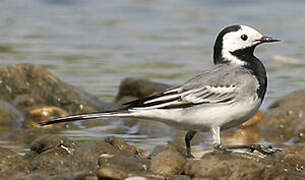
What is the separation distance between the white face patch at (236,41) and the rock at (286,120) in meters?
2.71

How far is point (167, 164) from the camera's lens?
819 centimetres

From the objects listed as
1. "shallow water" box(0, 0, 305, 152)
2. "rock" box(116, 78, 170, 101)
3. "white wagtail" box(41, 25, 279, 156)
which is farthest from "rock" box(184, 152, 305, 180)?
"rock" box(116, 78, 170, 101)

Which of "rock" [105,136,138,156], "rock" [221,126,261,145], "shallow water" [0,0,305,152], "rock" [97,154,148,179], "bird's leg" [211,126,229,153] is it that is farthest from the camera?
"shallow water" [0,0,305,152]

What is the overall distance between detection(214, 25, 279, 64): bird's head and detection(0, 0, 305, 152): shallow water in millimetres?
2201

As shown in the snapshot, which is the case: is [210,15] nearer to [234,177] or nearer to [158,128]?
[158,128]

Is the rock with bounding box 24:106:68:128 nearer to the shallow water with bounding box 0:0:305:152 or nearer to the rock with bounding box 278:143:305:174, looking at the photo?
the shallow water with bounding box 0:0:305:152

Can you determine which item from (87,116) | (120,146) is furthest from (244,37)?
(87,116)

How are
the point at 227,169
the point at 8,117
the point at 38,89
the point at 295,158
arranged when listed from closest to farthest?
the point at 227,169 → the point at 295,158 → the point at 8,117 → the point at 38,89

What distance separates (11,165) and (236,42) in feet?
10.00

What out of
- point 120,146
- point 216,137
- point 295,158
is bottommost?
point 120,146

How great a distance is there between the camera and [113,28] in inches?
805

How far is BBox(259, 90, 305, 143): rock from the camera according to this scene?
12.4 meters

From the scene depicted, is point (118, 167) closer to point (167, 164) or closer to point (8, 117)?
point (167, 164)

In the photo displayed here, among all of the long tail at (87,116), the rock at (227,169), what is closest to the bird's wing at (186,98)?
the long tail at (87,116)
